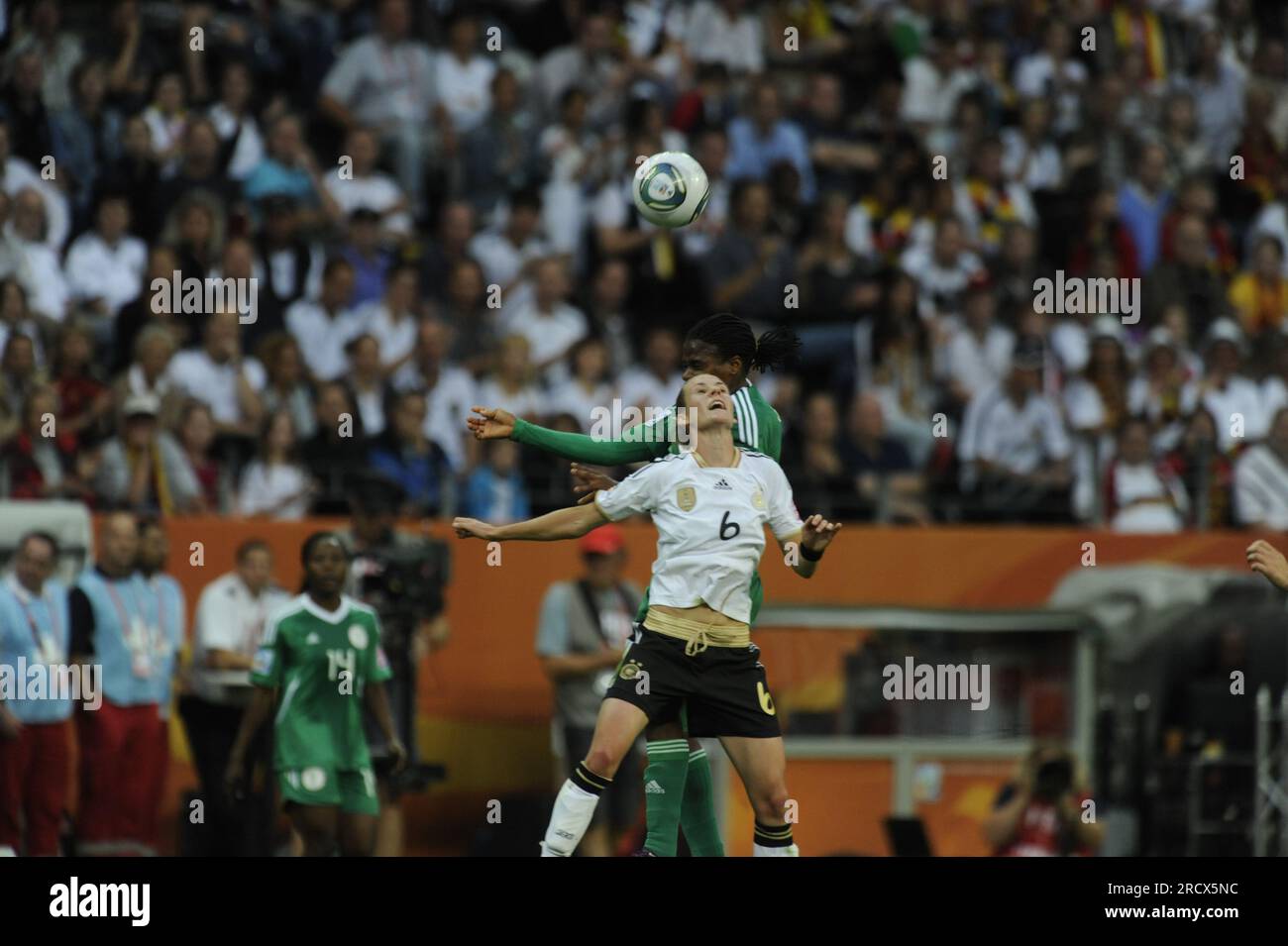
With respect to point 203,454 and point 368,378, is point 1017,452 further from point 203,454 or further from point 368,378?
point 203,454

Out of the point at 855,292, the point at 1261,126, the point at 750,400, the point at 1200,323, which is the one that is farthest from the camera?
the point at 1261,126

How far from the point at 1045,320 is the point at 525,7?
5.48m

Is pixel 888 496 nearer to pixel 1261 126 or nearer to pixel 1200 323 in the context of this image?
pixel 1200 323

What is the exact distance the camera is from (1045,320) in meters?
18.6

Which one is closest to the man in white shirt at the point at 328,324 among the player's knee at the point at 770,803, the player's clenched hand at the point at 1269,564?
the player's knee at the point at 770,803

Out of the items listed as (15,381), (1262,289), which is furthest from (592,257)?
(1262,289)

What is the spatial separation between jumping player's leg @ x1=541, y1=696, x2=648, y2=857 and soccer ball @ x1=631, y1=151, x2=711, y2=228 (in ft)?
8.41

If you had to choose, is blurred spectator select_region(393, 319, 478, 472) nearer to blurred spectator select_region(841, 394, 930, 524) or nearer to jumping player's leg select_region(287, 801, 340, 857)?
blurred spectator select_region(841, 394, 930, 524)

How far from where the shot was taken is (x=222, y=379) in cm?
1608

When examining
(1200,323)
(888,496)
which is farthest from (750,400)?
(1200,323)

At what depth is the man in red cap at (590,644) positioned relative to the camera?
1539cm

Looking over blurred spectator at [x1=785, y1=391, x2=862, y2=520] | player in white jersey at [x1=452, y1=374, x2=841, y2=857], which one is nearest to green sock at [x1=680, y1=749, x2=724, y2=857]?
player in white jersey at [x1=452, y1=374, x2=841, y2=857]

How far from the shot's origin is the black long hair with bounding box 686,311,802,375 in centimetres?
1074

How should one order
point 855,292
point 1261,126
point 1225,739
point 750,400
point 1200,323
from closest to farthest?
point 750,400
point 1225,739
point 855,292
point 1200,323
point 1261,126
